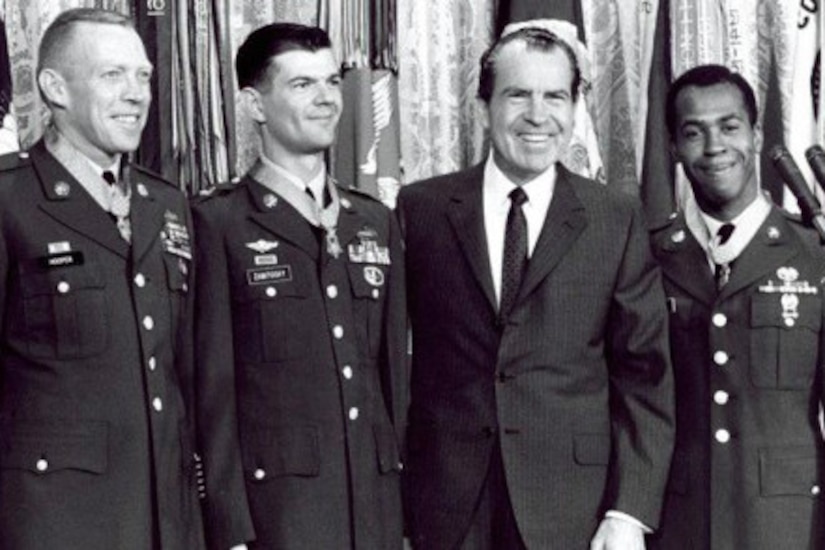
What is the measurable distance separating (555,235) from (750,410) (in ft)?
1.69

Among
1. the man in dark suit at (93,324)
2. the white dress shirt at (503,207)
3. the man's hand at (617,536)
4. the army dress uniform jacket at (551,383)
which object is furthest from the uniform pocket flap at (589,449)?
the man in dark suit at (93,324)

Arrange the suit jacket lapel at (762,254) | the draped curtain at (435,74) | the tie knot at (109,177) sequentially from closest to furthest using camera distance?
the tie knot at (109,177) < the suit jacket lapel at (762,254) < the draped curtain at (435,74)

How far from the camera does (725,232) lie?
3025 millimetres

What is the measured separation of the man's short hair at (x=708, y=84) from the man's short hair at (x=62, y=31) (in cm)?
116

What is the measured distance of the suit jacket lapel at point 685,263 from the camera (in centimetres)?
298


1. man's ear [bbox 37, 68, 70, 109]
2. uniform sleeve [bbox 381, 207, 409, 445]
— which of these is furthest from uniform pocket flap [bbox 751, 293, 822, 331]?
man's ear [bbox 37, 68, 70, 109]

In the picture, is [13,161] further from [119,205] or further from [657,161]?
[657,161]

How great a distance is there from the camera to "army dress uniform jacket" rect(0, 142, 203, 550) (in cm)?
Result: 252

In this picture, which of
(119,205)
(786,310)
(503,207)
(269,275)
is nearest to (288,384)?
(269,275)

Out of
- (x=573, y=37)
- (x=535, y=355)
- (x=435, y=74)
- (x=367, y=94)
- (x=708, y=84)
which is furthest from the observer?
(x=435, y=74)

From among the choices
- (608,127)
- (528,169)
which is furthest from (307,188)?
(608,127)

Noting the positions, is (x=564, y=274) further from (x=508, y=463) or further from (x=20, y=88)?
(x=20, y=88)

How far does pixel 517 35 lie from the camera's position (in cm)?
299

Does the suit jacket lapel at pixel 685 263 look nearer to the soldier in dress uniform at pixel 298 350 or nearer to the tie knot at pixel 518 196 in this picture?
the tie knot at pixel 518 196
